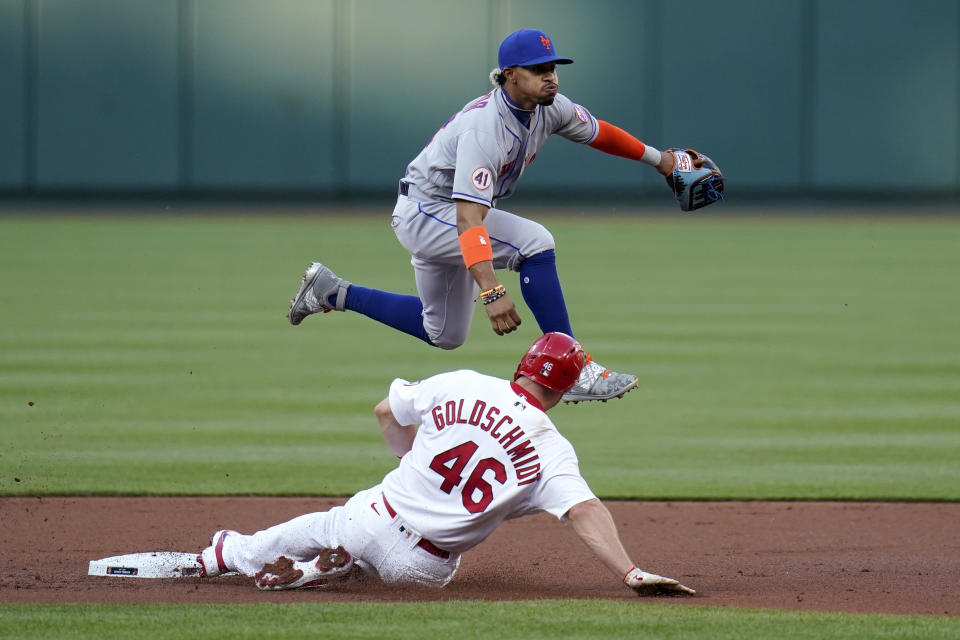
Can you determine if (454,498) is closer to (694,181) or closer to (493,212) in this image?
(493,212)

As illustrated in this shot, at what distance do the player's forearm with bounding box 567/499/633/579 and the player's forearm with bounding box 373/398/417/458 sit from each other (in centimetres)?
87

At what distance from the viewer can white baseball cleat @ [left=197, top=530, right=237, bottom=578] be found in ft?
17.3

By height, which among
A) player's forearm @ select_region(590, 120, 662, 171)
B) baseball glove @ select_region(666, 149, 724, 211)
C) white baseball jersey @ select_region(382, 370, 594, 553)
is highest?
player's forearm @ select_region(590, 120, 662, 171)

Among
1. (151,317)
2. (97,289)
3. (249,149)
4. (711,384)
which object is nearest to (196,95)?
(249,149)

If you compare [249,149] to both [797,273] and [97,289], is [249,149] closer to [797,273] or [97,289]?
[97,289]

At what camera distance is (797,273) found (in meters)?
17.9

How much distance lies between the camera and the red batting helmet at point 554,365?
4906mm

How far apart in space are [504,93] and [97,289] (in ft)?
37.2

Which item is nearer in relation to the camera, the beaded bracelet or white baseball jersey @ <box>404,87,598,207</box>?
the beaded bracelet

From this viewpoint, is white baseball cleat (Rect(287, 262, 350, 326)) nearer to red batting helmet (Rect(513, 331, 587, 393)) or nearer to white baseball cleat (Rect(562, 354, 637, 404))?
white baseball cleat (Rect(562, 354, 637, 404))

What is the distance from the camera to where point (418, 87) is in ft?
85.6

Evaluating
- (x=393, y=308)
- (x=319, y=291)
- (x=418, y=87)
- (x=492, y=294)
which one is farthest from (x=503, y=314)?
(x=418, y=87)

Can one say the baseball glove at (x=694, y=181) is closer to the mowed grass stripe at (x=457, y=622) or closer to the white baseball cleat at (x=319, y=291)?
the white baseball cleat at (x=319, y=291)

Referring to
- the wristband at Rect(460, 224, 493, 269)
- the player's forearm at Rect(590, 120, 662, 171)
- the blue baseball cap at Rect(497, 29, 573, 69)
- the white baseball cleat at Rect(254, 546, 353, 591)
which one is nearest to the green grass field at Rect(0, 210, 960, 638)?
the white baseball cleat at Rect(254, 546, 353, 591)
